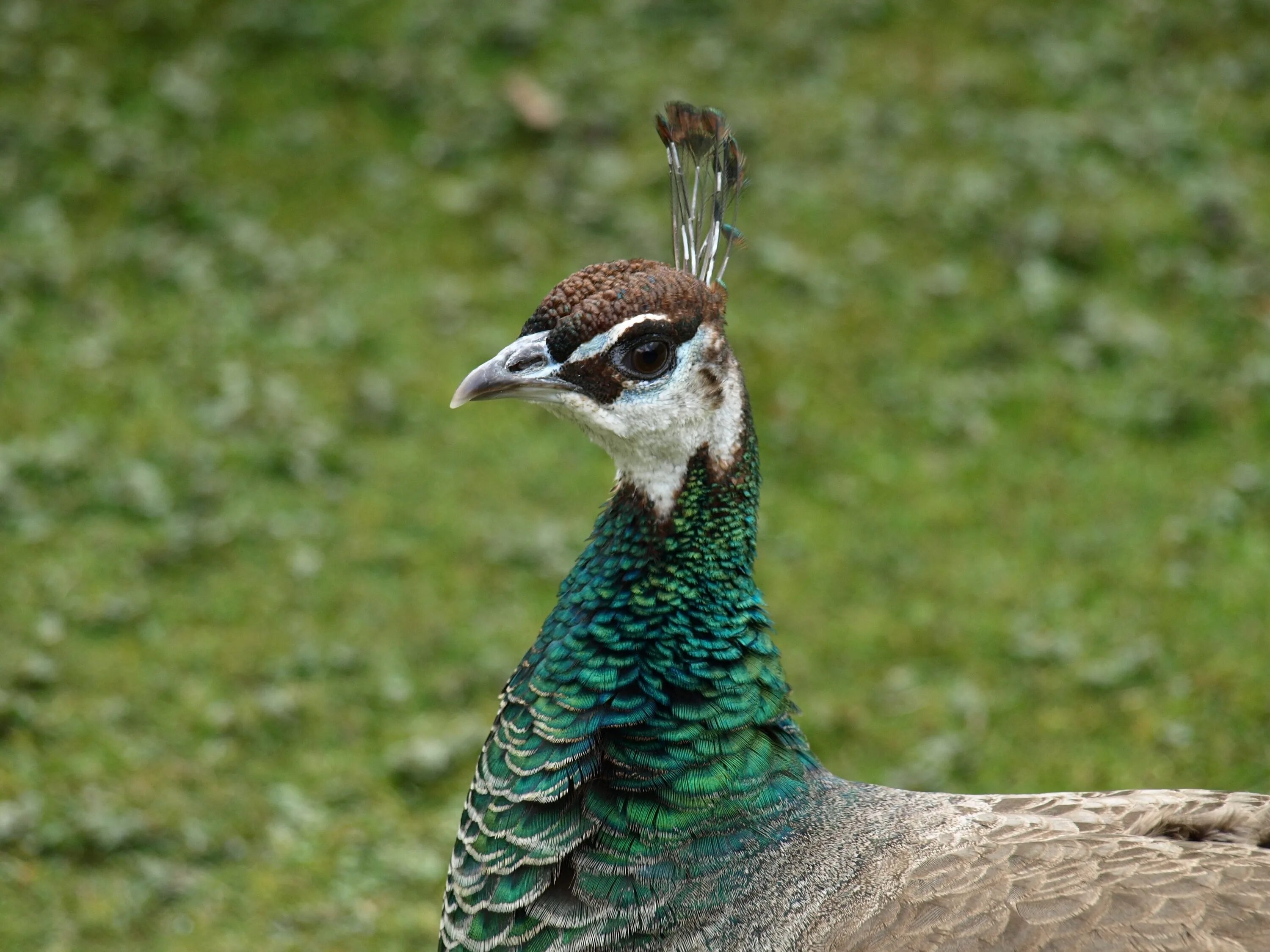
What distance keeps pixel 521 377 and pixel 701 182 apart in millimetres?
690

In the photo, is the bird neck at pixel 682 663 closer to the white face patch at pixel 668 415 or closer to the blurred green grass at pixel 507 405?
the white face patch at pixel 668 415

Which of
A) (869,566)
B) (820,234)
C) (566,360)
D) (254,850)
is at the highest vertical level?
(820,234)

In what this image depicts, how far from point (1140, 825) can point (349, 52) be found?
20.9 feet

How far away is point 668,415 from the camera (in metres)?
2.53

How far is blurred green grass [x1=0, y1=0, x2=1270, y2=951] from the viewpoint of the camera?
164 inches

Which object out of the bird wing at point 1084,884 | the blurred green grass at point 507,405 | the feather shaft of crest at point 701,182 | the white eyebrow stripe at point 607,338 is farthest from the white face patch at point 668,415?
the blurred green grass at point 507,405

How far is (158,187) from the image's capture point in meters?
6.79

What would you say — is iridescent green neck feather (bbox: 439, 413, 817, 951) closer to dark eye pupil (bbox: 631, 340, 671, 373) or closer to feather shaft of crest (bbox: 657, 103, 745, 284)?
dark eye pupil (bbox: 631, 340, 671, 373)

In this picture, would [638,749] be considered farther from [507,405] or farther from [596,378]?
[507,405]

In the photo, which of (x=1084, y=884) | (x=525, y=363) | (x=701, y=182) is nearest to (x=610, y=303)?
(x=525, y=363)

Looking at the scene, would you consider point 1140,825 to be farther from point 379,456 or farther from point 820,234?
point 820,234

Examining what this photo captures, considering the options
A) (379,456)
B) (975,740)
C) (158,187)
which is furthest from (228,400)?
(975,740)

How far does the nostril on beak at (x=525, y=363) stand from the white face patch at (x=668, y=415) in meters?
0.06

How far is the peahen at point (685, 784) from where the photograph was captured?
235cm
